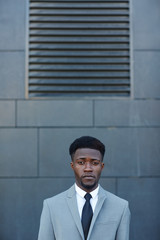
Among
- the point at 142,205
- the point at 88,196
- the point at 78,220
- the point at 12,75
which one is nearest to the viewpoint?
the point at 78,220

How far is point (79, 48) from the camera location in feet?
18.2

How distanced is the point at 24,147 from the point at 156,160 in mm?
2290

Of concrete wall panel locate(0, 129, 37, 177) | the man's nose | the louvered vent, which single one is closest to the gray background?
concrete wall panel locate(0, 129, 37, 177)

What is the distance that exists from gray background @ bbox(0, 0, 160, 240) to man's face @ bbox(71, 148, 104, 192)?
269 cm

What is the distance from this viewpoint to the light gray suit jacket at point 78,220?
102 inches

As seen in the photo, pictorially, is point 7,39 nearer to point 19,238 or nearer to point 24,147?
point 24,147

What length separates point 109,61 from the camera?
18.3 feet

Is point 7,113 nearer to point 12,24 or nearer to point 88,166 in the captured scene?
point 12,24

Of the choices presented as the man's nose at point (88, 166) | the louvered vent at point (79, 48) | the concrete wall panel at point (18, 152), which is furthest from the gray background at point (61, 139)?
the man's nose at point (88, 166)

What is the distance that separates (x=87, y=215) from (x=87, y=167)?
16.1 inches

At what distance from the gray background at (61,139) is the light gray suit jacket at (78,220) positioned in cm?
263

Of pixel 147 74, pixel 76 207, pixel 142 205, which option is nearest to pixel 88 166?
pixel 76 207

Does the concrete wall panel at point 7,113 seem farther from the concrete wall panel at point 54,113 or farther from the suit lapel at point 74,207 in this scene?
the suit lapel at point 74,207

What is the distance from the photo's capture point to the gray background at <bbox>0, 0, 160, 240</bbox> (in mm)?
5359
